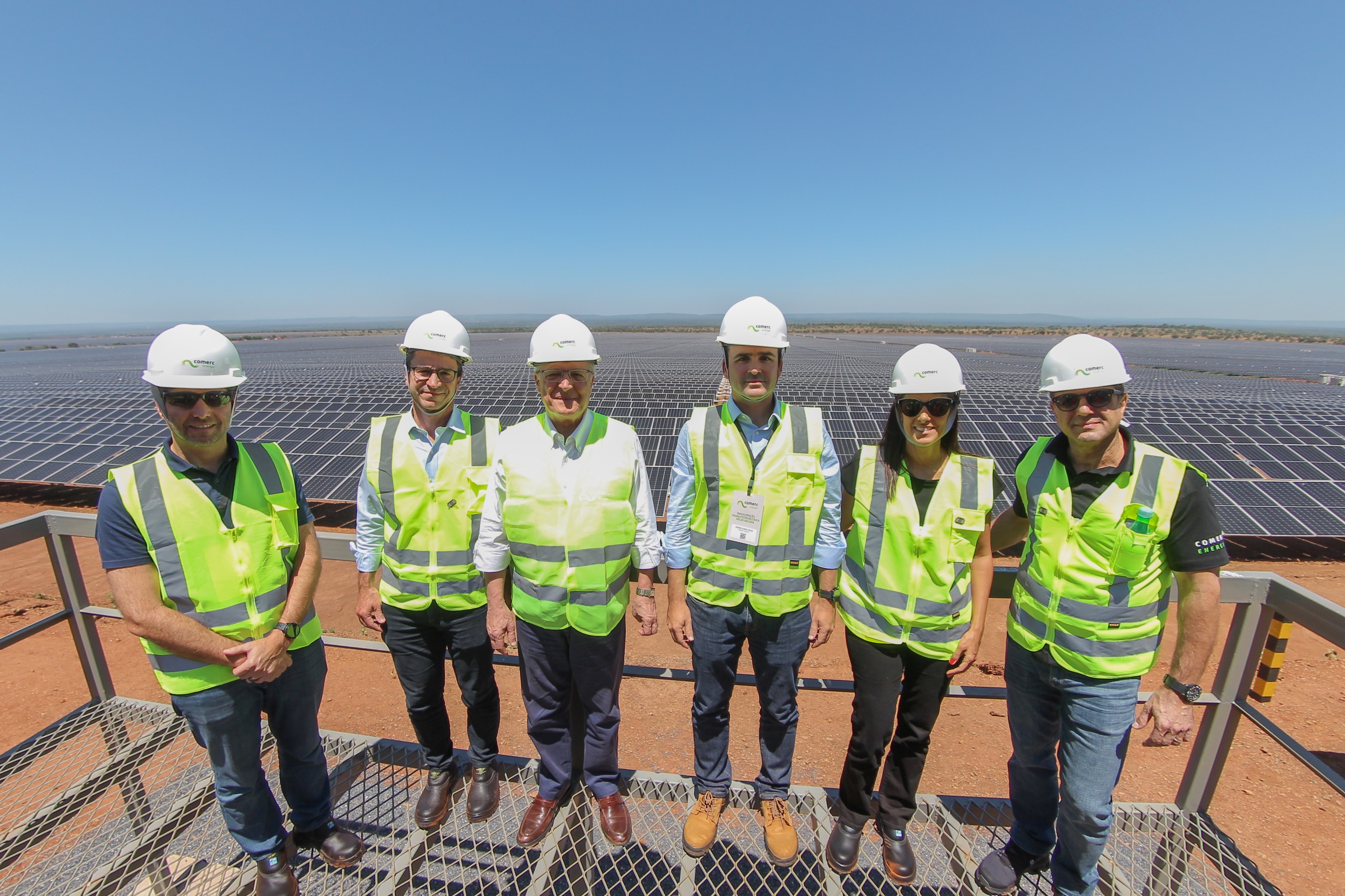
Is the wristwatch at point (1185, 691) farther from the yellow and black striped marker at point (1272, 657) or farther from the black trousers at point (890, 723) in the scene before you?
the black trousers at point (890, 723)

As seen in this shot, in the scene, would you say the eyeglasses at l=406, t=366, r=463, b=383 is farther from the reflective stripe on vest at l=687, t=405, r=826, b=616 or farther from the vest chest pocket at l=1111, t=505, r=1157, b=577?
the vest chest pocket at l=1111, t=505, r=1157, b=577

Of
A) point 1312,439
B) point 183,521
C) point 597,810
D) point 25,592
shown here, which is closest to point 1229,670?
point 597,810

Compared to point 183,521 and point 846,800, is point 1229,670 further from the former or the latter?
point 183,521

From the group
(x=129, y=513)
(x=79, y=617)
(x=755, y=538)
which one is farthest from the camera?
(x=79, y=617)

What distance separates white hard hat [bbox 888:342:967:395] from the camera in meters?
2.37

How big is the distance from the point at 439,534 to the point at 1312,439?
18718 millimetres

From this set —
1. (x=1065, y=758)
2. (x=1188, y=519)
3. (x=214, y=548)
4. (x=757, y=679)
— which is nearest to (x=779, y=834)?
(x=757, y=679)

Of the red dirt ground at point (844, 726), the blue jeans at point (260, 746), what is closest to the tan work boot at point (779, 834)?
the blue jeans at point (260, 746)

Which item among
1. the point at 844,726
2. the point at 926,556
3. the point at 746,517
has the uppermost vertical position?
the point at 746,517

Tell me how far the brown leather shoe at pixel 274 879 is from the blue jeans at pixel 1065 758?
10.0 ft

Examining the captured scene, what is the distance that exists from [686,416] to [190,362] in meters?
13.6

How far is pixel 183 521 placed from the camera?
2.24m

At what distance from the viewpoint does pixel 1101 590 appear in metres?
2.27

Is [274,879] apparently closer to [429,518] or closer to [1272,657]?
[429,518]
